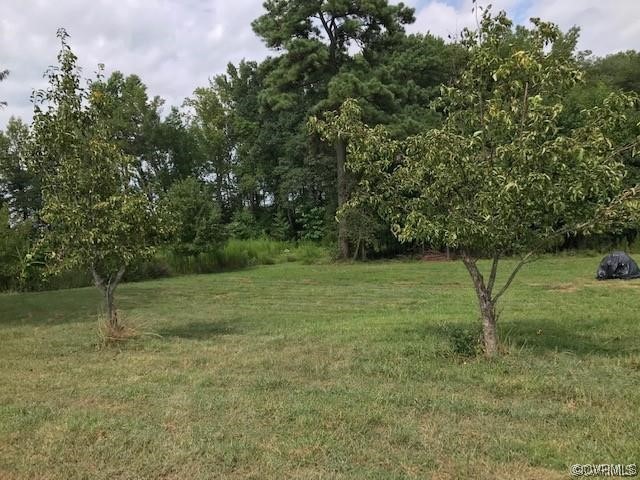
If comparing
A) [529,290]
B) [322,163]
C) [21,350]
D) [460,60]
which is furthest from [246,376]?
[322,163]

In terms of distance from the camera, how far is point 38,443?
13.9ft

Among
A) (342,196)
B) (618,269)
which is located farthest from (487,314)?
(342,196)

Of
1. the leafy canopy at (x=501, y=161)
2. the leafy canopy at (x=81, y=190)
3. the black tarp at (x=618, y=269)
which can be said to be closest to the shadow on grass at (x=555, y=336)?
the leafy canopy at (x=501, y=161)

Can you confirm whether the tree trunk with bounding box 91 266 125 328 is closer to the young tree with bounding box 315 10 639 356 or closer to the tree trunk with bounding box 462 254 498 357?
the young tree with bounding box 315 10 639 356

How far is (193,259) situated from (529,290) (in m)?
16.0

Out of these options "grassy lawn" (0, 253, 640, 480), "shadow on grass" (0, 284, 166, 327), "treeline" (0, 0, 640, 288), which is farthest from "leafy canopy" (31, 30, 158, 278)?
"treeline" (0, 0, 640, 288)

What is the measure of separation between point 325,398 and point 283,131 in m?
33.9

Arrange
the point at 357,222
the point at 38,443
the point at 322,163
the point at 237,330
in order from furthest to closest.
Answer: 1. the point at 322,163
2. the point at 357,222
3. the point at 237,330
4. the point at 38,443

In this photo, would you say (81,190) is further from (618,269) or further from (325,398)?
(618,269)

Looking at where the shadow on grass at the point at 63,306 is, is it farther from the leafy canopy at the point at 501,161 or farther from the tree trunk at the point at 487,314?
the tree trunk at the point at 487,314

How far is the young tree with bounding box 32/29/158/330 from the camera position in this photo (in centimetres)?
850

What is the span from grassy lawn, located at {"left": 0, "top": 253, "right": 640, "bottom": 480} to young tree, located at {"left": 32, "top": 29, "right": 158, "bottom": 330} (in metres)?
1.37

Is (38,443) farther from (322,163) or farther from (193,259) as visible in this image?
(322,163)

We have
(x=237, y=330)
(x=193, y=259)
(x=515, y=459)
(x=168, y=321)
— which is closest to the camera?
(x=515, y=459)
